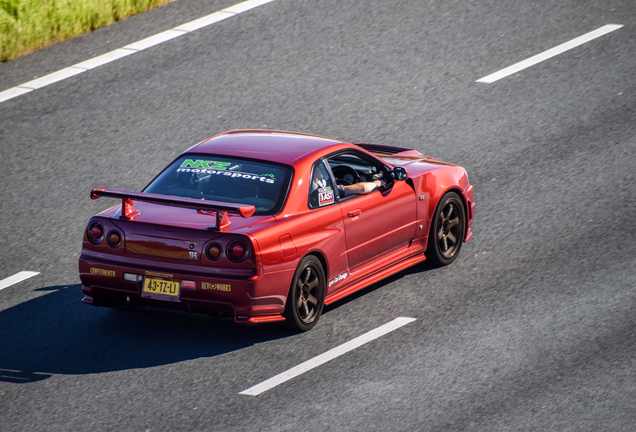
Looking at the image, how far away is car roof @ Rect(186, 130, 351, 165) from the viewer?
26.5 ft

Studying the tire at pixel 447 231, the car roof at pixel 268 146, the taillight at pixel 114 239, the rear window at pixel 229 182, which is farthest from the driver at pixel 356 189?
the taillight at pixel 114 239

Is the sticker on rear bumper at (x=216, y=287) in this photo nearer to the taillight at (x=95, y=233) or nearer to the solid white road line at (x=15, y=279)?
the taillight at (x=95, y=233)

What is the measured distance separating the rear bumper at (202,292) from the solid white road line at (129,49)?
21.3 ft

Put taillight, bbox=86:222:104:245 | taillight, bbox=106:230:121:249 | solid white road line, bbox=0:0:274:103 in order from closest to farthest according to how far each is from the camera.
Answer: taillight, bbox=106:230:121:249 < taillight, bbox=86:222:104:245 < solid white road line, bbox=0:0:274:103

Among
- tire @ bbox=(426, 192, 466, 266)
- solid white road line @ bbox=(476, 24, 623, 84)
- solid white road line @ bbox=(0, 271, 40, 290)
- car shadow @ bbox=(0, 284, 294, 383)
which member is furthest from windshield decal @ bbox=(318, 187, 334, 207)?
solid white road line @ bbox=(476, 24, 623, 84)

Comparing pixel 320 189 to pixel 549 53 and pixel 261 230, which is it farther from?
pixel 549 53

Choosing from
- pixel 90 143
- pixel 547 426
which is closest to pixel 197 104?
pixel 90 143

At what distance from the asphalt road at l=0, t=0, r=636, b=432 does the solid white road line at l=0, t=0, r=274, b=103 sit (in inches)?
7.0

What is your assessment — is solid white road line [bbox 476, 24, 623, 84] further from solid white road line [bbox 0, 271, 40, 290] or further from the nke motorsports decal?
solid white road line [bbox 0, 271, 40, 290]

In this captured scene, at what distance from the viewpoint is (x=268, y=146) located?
8.28m

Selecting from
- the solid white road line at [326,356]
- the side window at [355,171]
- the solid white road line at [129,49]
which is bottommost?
the solid white road line at [326,356]

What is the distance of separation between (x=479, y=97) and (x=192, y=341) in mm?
7088

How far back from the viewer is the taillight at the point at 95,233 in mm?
7547

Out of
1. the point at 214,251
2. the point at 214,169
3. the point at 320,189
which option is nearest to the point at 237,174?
the point at 214,169
